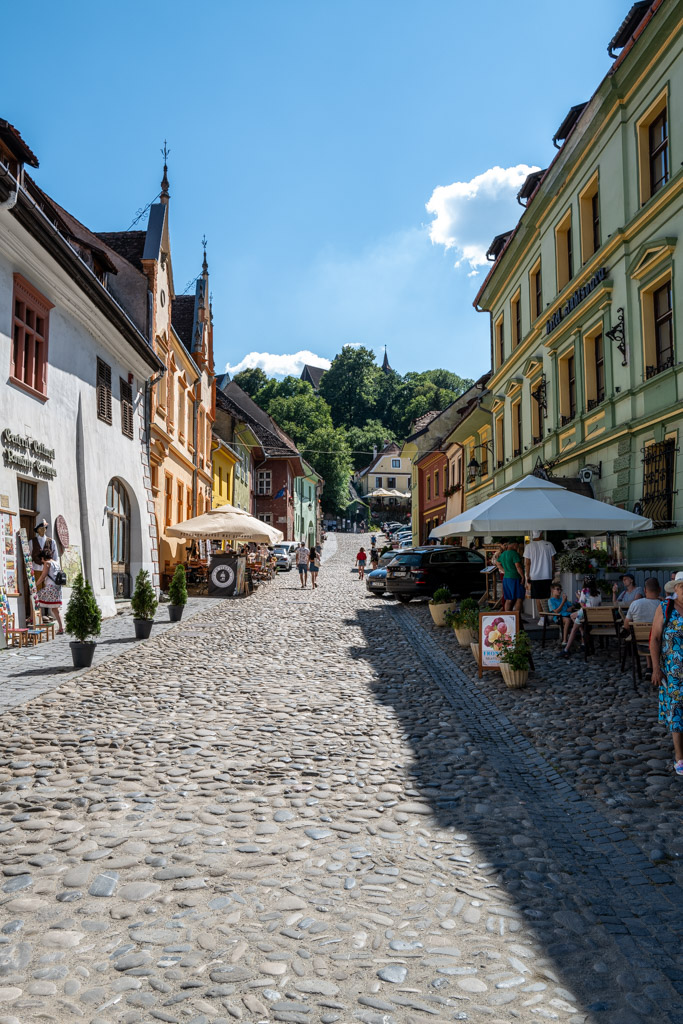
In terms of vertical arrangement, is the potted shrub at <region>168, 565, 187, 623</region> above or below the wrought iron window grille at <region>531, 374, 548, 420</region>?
below

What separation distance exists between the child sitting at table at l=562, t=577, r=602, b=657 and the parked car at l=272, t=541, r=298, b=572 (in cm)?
3181

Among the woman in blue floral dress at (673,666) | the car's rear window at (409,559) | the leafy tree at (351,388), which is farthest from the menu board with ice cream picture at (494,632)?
the leafy tree at (351,388)

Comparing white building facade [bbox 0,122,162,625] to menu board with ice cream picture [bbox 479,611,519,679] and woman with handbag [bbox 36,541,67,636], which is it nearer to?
woman with handbag [bbox 36,541,67,636]

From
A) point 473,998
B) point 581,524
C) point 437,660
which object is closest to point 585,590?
point 581,524

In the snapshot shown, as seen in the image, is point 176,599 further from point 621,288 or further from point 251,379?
point 251,379

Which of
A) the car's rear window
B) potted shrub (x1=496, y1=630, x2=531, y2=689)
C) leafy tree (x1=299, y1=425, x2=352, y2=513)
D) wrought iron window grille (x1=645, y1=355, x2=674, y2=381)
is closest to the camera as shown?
potted shrub (x1=496, y1=630, x2=531, y2=689)

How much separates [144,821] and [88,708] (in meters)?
3.55

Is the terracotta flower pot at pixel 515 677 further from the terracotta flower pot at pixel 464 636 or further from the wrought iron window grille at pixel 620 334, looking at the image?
the wrought iron window grille at pixel 620 334

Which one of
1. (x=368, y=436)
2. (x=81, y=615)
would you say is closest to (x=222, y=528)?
A: (x=81, y=615)

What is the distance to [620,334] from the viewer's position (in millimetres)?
15594

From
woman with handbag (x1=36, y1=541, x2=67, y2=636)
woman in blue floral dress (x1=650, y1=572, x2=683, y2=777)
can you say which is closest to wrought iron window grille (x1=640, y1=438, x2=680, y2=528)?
woman in blue floral dress (x1=650, y1=572, x2=683, y2=777)

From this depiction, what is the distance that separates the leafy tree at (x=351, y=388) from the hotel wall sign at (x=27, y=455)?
294 feet

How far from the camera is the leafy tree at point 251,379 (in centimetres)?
9100

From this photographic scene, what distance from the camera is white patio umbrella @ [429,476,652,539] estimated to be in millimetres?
12109
